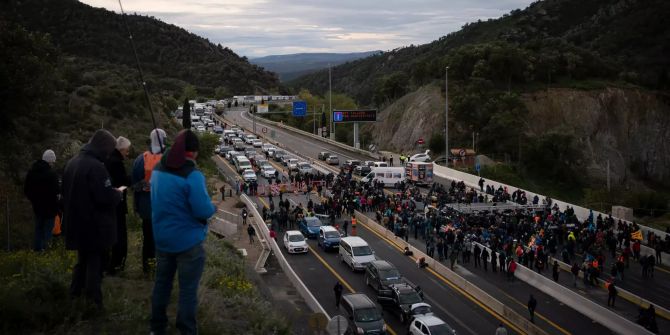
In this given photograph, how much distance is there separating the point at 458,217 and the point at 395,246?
11.5 ft

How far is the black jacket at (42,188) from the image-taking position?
867cm

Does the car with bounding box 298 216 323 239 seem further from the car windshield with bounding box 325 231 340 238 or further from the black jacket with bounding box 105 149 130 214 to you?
the black jacket with bounding box 105 149 130 214

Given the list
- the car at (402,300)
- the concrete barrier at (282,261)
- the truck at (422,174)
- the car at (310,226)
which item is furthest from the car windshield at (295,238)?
the truck at (422,174)

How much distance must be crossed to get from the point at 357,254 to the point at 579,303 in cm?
875

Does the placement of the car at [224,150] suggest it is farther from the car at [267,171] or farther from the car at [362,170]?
the car at [362,170]

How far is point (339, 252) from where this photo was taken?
28.2m

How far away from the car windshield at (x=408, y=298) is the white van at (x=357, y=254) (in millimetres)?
5112

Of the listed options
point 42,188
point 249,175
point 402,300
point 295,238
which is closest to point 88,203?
point 42,188

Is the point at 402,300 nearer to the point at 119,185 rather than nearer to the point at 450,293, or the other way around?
the point at 450,293

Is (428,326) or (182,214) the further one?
(428,326)

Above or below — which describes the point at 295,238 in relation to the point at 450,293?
above

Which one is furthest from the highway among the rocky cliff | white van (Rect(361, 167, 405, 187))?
the rocky cliff

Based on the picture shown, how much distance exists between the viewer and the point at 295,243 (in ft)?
95.5

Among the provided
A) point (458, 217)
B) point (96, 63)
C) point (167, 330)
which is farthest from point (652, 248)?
point (96, 63)
